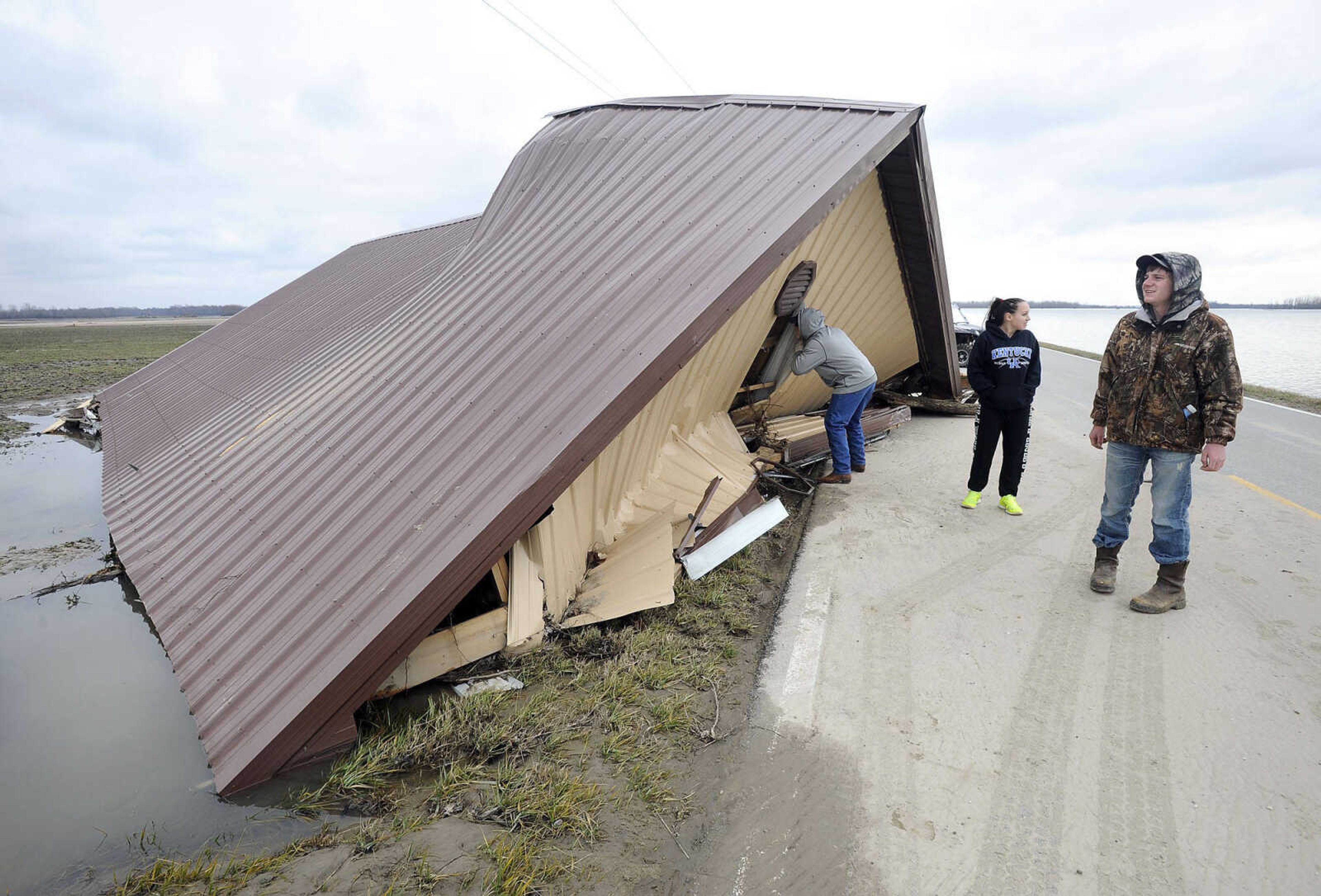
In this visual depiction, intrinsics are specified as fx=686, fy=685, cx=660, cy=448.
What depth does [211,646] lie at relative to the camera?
11.6ft

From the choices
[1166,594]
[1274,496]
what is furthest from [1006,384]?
[1274,496]

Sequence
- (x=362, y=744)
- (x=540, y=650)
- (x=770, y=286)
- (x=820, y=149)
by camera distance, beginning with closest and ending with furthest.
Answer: (x=362, y=744) → (x=540, y=650) → (x=820, y=149) → (x=770, y=286)

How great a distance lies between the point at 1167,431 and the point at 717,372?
3.16 meters

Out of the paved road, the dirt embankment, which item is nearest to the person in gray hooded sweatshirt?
the paved road

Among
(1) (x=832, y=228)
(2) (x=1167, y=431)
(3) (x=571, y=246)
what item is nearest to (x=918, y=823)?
(2) (x=1167, y=431)

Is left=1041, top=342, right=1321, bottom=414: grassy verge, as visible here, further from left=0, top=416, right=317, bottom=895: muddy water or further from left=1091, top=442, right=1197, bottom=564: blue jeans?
left=0, top=416, right=317, bottom=895: muddy water

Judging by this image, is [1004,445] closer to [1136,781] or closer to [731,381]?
[731,381]

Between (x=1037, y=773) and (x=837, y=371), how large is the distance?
4.11m

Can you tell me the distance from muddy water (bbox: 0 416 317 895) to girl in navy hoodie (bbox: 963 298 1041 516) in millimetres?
5460

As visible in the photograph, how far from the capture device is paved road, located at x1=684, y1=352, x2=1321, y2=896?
2453 millimetres

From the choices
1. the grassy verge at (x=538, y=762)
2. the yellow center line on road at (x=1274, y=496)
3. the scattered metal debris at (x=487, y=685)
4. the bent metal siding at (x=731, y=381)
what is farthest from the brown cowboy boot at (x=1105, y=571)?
the scattered metal debris at (x=487, y=685)

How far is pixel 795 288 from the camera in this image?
19.9 ft

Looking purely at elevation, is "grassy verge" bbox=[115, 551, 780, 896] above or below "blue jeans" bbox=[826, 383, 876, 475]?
below

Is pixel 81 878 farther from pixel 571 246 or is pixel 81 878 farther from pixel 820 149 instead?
pixel 820 149
